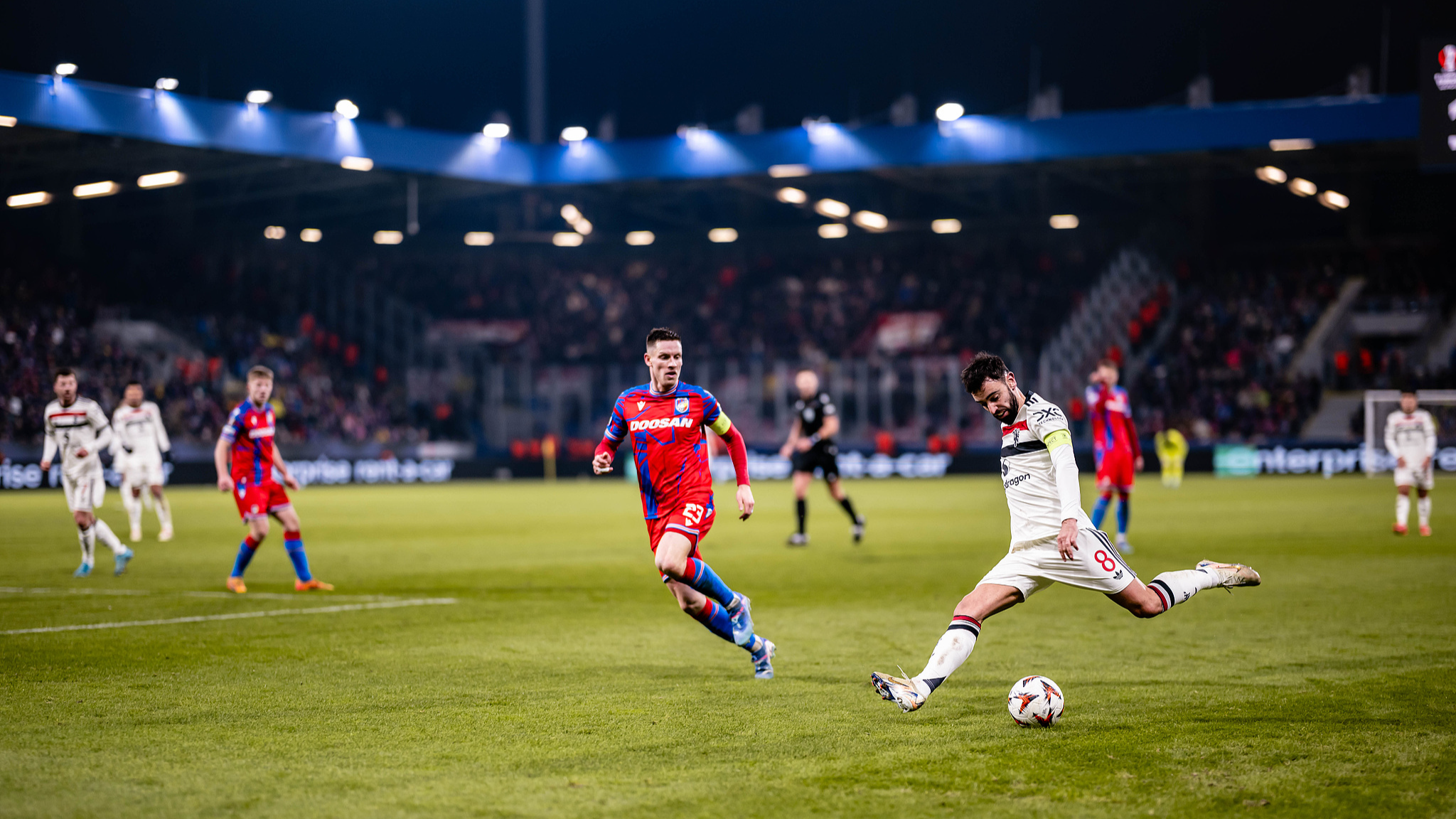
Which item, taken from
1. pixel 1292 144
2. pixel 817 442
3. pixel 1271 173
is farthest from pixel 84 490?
pixel 1271 173

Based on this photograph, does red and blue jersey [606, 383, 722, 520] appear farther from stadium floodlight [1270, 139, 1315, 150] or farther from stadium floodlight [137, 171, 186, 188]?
stadium floodlight [137, 171, 186, 188]

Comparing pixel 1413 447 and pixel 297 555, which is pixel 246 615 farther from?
pixel 1413 447

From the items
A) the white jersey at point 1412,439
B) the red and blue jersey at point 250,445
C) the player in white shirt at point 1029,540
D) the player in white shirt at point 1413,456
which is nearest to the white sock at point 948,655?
the player in white shirt at point 1029,540

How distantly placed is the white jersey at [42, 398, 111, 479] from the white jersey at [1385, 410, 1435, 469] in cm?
1718

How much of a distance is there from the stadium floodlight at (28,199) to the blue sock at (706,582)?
37.3 metres

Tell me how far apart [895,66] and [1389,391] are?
57.2ft

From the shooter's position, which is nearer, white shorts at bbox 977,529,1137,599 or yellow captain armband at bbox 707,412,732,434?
white shorts at bbox 977,529,1137,599

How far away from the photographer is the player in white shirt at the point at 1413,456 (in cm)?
1898

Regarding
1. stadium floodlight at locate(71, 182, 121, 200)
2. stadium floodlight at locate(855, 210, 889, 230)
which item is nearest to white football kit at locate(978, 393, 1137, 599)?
stadium floodlight at locate(71, 182, 121, 200)

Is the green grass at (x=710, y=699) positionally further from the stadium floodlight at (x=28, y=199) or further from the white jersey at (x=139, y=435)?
the stadium floodlight at (x=28, y=199)

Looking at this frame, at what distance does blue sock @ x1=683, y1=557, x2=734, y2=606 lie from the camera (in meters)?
7.85

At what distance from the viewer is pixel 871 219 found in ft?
152

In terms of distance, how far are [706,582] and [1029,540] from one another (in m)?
1.96

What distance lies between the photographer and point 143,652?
9117 millimetres
